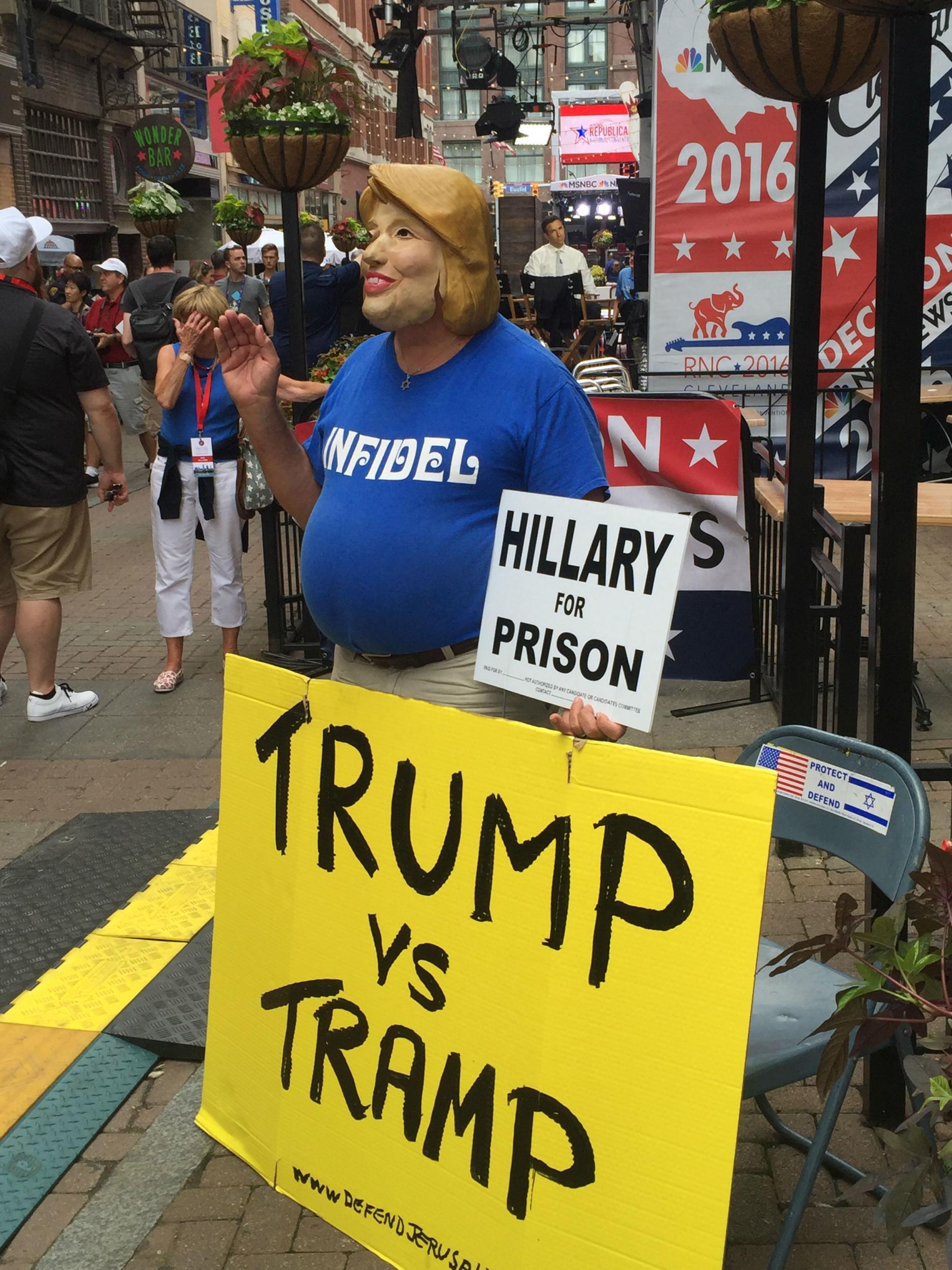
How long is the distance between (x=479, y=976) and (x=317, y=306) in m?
5.74

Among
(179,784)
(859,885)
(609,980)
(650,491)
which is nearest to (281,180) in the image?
(650,491)

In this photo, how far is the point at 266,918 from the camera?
281 centimetres

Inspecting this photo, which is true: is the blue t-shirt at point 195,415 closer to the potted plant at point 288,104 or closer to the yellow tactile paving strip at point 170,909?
the potted plant at point 288,104

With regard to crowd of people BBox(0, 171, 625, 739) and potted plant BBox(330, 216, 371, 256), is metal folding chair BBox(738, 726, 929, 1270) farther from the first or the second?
potted plant BBox(330, 216, 371, 256)

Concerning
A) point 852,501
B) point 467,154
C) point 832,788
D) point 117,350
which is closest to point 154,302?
point 117,350

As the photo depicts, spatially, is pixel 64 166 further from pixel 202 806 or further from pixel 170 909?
pixel 170 909

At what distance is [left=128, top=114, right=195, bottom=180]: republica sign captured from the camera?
22.8m

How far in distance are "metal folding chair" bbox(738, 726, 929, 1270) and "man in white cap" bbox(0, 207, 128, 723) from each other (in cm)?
420

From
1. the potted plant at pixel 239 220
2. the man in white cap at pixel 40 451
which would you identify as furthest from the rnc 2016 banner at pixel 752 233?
the potted plant at pixel 239 220

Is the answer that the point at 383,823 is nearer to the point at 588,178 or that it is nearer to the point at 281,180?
the point at 281,180

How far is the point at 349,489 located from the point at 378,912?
84 centimetres

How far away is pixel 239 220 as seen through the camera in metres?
15.3

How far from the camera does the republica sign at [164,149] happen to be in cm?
2277

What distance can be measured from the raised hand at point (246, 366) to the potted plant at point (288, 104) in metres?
4.10
